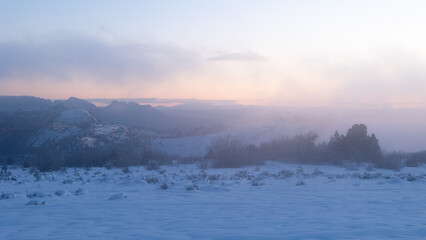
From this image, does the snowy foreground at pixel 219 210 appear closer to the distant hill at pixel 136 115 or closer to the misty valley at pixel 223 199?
the misty valley at pixel 223 199

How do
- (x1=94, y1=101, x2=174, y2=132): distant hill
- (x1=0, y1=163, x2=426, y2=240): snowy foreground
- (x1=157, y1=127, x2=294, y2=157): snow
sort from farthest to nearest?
(x1=94, y1=101, x2=174, y2=132): distant hill
(x1=157, y1=127, x2=294, y2=157): snow
(x1=0, y1=163, x2=426, y2=240): snowy foreground

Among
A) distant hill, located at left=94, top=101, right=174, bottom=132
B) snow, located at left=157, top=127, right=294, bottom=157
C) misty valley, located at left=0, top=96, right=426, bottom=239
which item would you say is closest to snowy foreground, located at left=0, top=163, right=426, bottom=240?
misty valley, located at left=0, top=96, right=426, bottom=239

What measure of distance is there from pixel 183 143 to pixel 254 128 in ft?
27.4

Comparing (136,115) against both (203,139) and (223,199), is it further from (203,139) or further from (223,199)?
(223,199)

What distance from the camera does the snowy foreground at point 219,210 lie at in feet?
21.3

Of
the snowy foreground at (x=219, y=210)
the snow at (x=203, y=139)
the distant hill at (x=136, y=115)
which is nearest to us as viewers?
the snowy foreground at (x=219, y=210)

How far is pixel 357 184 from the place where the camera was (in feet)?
41.0

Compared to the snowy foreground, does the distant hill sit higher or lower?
higher

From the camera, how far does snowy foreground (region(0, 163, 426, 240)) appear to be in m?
6.48

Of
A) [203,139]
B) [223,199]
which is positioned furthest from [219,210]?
[203,139]

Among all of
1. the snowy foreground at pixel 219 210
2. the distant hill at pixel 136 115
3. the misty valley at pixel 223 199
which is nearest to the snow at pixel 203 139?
the misty valley at pixel 223 199

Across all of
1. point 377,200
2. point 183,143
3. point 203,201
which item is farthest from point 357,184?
point 183,143

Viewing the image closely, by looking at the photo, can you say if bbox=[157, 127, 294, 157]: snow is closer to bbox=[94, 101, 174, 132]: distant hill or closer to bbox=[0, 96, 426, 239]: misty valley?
bbox=[0, 96, 426, 239]: misty valley

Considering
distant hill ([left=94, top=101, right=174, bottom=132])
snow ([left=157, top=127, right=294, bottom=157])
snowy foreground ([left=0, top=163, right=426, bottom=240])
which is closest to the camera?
snowy foreground ([left=0, top=163, right=426, bottom=240])
